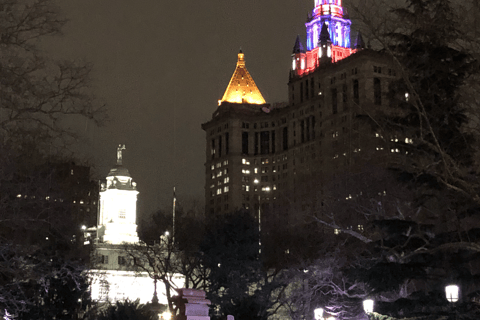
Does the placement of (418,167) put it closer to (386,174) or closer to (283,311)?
(386,174)

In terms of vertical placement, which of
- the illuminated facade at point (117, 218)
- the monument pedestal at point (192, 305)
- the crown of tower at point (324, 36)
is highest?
the crown of tower at point (324, 36)

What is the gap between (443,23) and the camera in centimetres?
2527

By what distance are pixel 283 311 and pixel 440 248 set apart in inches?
1550

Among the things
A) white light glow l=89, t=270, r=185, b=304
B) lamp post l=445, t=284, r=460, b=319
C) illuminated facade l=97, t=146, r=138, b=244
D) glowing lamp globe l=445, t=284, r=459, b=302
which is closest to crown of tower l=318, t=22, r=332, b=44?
illuminated facade l=97, t=146, r=138, b=244

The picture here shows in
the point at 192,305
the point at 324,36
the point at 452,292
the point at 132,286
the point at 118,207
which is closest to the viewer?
the point at 192,305

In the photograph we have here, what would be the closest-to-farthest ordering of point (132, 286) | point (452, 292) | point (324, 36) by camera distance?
point (452, 292)
point (132, 286)
point (324, 36)

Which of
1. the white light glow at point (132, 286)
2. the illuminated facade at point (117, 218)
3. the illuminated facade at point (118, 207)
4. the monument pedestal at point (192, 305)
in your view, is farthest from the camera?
the illuminated facade at point (118, 207)

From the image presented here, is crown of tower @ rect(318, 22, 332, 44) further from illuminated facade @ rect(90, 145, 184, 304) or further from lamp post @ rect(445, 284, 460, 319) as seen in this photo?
lamp post @ rect(445, 284, 460, 319)

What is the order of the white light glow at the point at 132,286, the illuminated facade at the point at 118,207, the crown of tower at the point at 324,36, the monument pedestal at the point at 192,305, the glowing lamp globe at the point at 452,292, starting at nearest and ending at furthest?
1. the monument pedestal at the point at 192,305
2. the glowing lamp globe at the point at 452,292
3. the white light glow at the point at 132,286
4. the illuminated facade at the point at 118,207
5. the crown of tower at the point at 324,36

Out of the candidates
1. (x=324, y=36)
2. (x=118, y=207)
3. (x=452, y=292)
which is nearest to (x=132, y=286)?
(x=118, y=207)

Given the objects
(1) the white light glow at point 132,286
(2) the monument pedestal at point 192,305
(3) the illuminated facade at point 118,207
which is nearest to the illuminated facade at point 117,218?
(3) the illuminated facade at point 118,207

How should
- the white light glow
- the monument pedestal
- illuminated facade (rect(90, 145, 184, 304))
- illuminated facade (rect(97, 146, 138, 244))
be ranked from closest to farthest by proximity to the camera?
the monument pedestal → the white light glow → illuminated facade (rect(90, 145, 184, 304)) → illuminated facade (rect(97, 146, 138, 244))

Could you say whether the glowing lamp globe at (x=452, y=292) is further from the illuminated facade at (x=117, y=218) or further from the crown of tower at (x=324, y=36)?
the crown of tower at (x=324, y=36)

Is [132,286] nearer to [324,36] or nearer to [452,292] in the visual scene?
[452,292]
